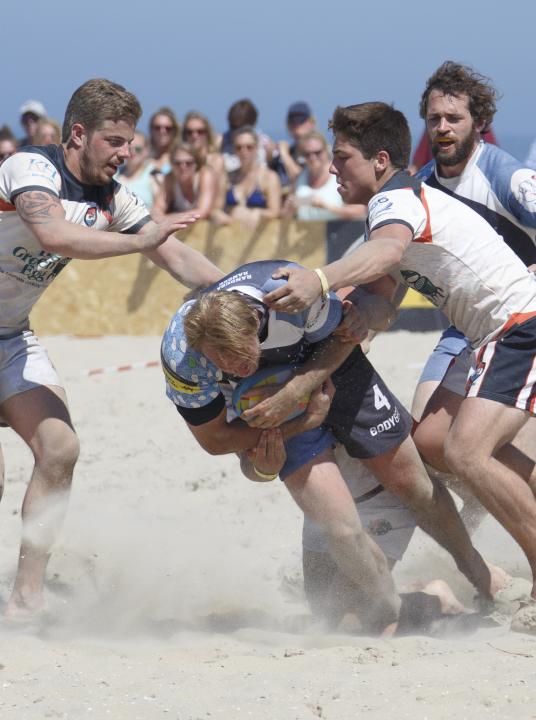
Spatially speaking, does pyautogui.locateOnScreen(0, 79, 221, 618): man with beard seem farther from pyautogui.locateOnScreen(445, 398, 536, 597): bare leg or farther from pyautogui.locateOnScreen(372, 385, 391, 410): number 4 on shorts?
pyautogui.locateOnScreen(445, 398, 536, 597): bare leg

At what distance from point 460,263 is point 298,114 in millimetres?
6796

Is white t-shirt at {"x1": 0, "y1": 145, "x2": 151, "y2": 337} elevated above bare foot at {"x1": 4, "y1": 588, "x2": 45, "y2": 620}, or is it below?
above

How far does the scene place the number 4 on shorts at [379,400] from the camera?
4.45 metres

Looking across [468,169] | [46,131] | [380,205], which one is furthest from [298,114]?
[380,205]

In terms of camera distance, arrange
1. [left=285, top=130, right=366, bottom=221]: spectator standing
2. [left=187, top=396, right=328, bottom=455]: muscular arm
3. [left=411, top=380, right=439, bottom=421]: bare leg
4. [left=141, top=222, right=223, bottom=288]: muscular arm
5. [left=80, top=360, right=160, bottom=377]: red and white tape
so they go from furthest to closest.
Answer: [left=285, top=130, right=366, bottom=221]: spectator standing, [left=80, top=360, right=160, bottom=377]: red and white tape, [left=411, top=380, right=439, bottom=421]: bare leg, [left=141, top=222, right=223, bottom=288]: muscular arm, [left=187, top=396, right=328, bottom=455]: muscular arm

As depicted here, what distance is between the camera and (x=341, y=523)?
4.25m

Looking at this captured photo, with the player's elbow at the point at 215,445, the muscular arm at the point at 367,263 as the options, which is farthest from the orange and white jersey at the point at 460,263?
the player's elbow at the point at 215,445

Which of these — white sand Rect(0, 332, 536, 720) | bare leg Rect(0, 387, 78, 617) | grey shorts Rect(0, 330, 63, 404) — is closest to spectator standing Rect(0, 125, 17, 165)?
white sand Rect(0, 332, 536, 720)

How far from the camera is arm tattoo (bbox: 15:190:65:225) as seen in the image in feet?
14.1

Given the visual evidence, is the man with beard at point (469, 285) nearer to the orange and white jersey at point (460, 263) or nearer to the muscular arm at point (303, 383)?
the orange and white jersey at point (460, 263)

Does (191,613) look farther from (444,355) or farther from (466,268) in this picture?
(466,268)

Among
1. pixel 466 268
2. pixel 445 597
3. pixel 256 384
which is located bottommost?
pixel 445 597

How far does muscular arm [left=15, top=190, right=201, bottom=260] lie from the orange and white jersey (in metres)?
0.82

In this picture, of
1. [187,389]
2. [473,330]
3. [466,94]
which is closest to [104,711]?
[187,389]
